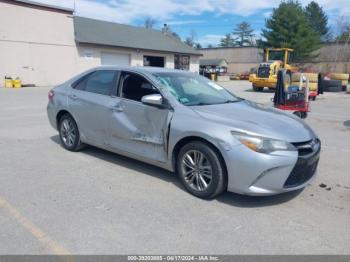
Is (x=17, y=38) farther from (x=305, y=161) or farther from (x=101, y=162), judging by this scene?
(x=305, y=161)

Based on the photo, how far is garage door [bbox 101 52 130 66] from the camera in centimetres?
2911

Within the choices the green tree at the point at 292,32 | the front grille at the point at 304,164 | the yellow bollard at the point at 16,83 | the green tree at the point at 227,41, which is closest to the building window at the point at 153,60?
the yellow bollard at the point at 16,83

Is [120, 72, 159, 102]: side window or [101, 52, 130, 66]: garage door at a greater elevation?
[101, 52, 130, 66]: garage door

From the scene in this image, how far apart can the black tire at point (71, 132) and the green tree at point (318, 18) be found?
8044cm

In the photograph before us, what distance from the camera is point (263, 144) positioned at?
3650 millimetres

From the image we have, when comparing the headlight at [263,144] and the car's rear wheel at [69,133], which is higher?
the headlight at [263,144]

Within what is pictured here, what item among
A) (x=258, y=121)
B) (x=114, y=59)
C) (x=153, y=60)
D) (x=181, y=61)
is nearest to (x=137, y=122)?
(x=258, y=121)

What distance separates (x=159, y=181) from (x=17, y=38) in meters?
23.1

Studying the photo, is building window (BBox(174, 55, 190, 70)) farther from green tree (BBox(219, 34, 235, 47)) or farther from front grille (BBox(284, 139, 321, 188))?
green tree (BBox(219, 34, 235, 47))

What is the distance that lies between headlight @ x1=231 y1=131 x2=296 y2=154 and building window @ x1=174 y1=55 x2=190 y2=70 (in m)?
33.6

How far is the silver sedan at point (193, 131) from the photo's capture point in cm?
368

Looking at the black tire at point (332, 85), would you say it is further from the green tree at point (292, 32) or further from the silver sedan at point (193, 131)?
the green tree at point (292, 32)

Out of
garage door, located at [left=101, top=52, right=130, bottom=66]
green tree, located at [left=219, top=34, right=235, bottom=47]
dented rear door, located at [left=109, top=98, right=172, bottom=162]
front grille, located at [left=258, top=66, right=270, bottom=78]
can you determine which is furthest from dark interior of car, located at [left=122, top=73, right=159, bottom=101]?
green tree, located at [left=219, top=34, right=235, bottom=47]

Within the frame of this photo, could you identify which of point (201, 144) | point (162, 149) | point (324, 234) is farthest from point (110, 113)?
point (324, 234)
